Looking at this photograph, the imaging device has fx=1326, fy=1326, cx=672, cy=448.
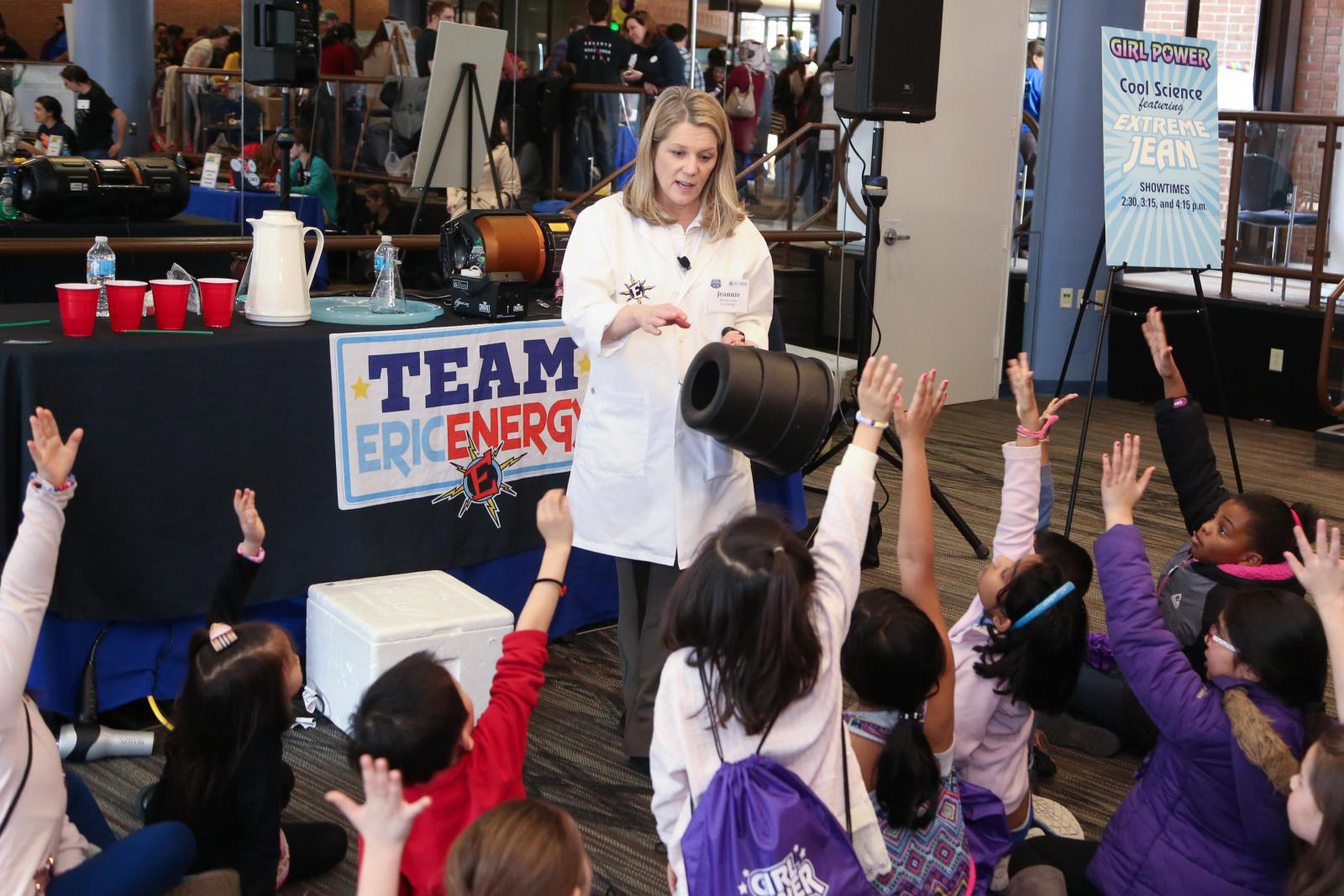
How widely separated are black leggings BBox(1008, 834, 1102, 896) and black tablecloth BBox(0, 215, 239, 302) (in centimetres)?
428

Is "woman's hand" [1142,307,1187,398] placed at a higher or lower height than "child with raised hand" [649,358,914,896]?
higher

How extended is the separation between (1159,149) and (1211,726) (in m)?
3.15

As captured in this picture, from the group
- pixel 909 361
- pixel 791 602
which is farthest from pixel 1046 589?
pixel 909 361

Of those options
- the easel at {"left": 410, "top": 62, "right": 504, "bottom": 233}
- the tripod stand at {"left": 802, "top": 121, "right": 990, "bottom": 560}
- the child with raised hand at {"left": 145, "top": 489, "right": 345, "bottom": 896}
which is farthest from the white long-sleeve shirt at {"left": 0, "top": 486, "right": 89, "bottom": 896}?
the easel at {"left": 410, "top": 62, "right": 504, "bottom": 233}

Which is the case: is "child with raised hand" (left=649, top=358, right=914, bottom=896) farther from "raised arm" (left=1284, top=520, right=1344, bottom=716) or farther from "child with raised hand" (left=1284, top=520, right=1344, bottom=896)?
"raised arm" (left=1284, top=520, right=1344, bottom=716)

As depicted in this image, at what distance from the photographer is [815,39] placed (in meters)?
8.92

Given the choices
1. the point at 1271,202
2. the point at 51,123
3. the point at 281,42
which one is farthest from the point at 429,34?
the point at 1271,202

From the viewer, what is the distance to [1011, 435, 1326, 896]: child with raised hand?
1.89 metres

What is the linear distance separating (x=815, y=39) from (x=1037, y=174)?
2569 millimetres

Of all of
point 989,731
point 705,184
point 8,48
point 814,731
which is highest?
point 8,48

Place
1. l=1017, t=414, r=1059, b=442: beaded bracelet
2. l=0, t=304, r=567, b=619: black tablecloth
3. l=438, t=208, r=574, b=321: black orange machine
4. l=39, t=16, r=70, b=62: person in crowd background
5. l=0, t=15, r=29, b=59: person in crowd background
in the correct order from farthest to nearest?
1. l=39, t=16, r=70, b=62: person in crowd background
2. l=0, t=15, r=29, b=59: person in crowd background
3. l=438, t=208, r=574, b=321: black orange machine
4. l=0, t=304, r=567, b=619: black tablecloth
5. l=1017, t=414, r=1059, b=442: beaded bracelet

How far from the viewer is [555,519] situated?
74.9 inches

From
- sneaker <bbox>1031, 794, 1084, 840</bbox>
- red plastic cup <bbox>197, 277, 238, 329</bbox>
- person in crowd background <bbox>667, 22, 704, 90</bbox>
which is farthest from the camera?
person in crowd background <bbox>667, 22, 704, 90</bbox>

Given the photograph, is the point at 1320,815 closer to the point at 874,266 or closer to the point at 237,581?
the point at 237,581
